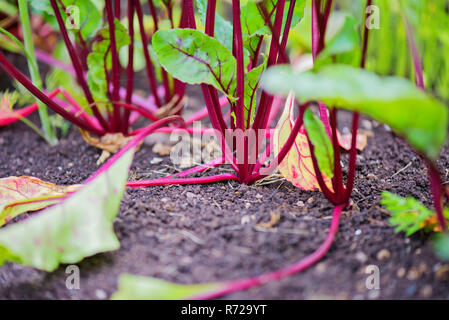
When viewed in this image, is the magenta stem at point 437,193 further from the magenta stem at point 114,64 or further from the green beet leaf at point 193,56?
the magenta stem at point 114,64

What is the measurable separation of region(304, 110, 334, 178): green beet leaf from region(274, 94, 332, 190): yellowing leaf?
11cm

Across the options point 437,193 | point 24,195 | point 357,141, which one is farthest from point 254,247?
point 357,141

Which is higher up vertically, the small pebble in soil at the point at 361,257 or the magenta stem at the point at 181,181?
the magenta stem at the point at 181,181

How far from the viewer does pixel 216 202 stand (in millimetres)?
802

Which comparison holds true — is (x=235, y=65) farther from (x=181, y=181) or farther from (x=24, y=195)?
(x=24, y=195)

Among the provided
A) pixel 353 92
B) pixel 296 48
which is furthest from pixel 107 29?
pixel 296 48

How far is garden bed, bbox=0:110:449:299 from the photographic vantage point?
1.98 ft

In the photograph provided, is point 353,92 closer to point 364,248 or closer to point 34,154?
point 364,248

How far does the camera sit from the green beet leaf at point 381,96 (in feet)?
1.50

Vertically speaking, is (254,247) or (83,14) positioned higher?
(83,14)

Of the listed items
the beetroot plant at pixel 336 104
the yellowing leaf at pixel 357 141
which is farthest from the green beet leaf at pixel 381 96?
the yellowing leaf at pixel 357 141

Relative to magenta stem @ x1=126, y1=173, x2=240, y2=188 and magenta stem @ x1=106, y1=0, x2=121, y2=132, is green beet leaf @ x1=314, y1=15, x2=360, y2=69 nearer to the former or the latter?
magenta stem @ x1=126, y1=173, x2=240, y2=188

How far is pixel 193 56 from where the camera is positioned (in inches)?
30.0

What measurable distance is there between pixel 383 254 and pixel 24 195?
593mm
